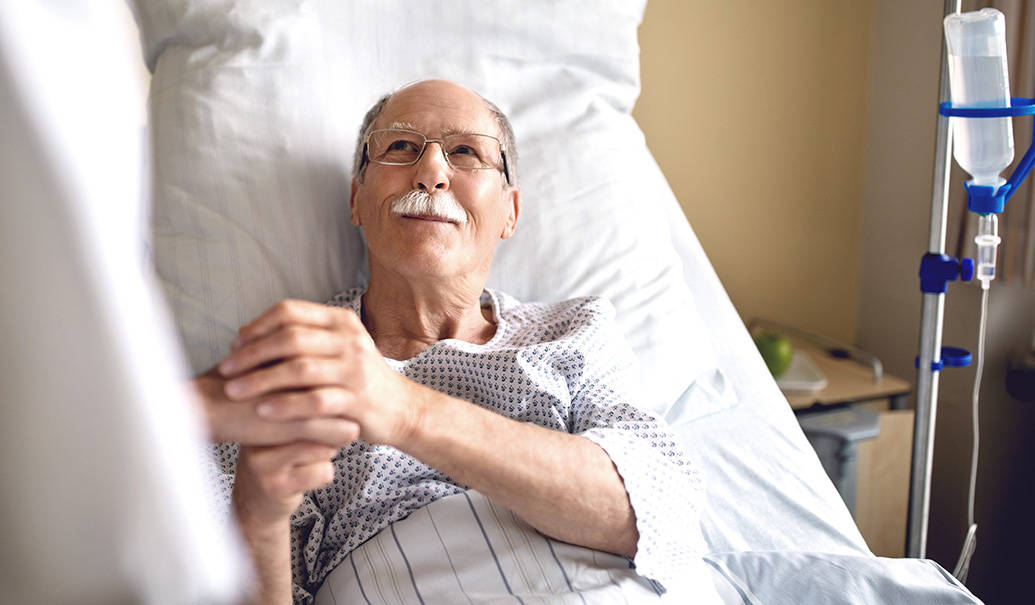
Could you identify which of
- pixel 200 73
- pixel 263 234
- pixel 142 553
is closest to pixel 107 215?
pixel 142 553

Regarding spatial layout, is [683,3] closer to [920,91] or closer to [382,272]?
[920,91]

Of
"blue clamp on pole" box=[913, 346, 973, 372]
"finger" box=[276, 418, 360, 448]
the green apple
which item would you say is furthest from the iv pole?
"finger" box=[276, 418, 360, 448]

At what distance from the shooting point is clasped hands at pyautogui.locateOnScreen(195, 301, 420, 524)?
2.42 feet

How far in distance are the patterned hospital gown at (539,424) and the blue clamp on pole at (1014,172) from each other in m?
0.56

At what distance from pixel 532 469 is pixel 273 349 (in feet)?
0.98

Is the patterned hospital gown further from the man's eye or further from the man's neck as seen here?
the man's eye

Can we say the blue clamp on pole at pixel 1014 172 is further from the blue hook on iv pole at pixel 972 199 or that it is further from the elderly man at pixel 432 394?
the elderly man at pixel 432 394

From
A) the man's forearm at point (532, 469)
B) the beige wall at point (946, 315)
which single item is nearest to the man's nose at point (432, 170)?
the man's forearm at point (532, 469)

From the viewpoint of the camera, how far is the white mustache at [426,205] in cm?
119

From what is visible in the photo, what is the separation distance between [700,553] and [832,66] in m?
1.52

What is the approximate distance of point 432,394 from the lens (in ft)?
2.80

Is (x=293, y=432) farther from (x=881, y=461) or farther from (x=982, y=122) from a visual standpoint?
(x=881, y=461)

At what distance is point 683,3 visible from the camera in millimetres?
2000

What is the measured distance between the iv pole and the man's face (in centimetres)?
65
